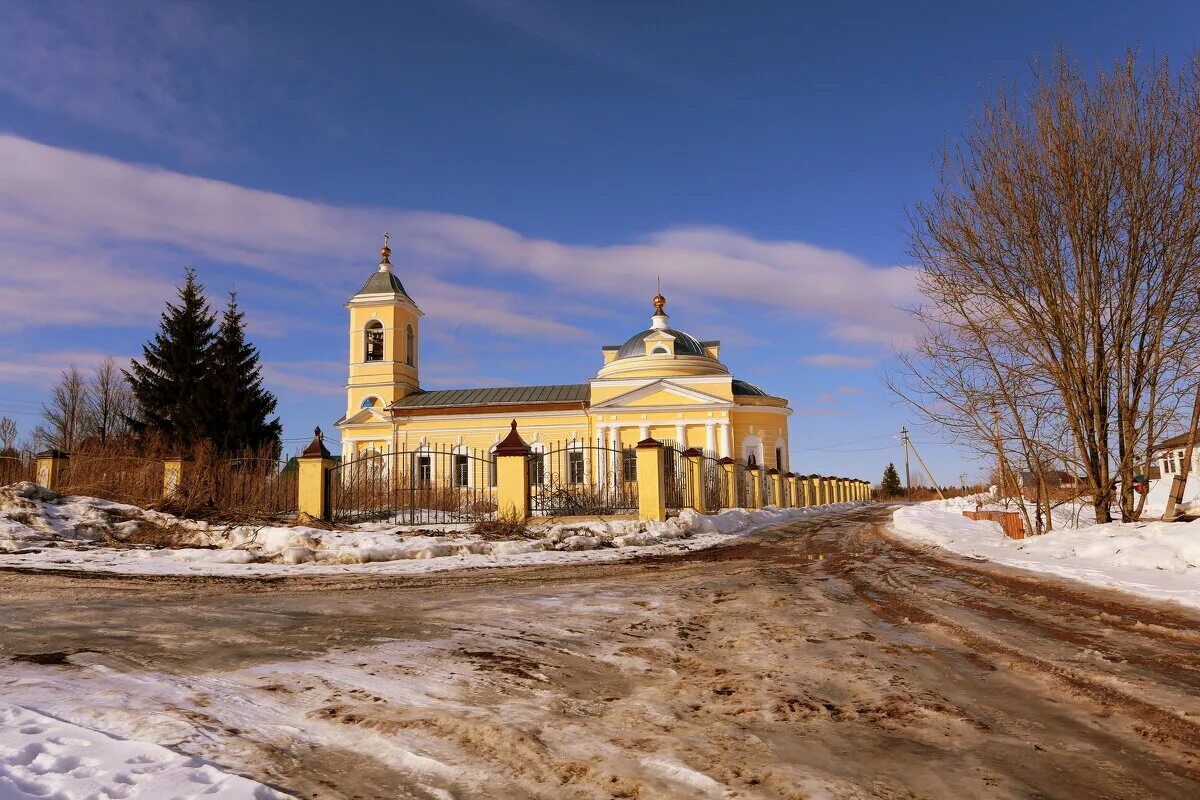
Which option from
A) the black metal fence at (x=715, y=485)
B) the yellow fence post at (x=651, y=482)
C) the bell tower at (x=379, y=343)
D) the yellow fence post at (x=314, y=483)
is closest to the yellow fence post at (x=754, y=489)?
the black metal fence at (x=715, y=485)

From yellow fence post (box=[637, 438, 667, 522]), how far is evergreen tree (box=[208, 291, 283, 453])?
22.7 meters

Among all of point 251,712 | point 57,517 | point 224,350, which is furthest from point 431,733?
point 224,350

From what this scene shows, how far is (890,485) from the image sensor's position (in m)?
79.0

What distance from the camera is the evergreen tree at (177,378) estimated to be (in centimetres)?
3284

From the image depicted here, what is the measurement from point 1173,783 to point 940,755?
68 centimetres

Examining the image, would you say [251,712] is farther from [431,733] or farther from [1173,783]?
[1173,783]

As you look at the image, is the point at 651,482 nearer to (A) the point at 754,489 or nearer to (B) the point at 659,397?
(A) the point at 754,489

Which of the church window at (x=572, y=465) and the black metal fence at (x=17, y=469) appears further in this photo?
the church window at (x=572, y=465)

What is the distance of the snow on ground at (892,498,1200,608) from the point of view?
22.6 feet

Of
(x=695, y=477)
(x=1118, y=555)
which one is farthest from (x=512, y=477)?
(x=1118, y=555)

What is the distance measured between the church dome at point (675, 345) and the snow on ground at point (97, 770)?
155 ft

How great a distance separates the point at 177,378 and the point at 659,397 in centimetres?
2477

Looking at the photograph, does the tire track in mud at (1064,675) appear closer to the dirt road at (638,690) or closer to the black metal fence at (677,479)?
the dirt road at (638,690)

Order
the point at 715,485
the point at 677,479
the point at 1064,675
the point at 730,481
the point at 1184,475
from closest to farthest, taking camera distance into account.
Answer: the point at 1064,675
the point at 1184,475
the point at 677,479
the point at 715,485
the point at 730,481
